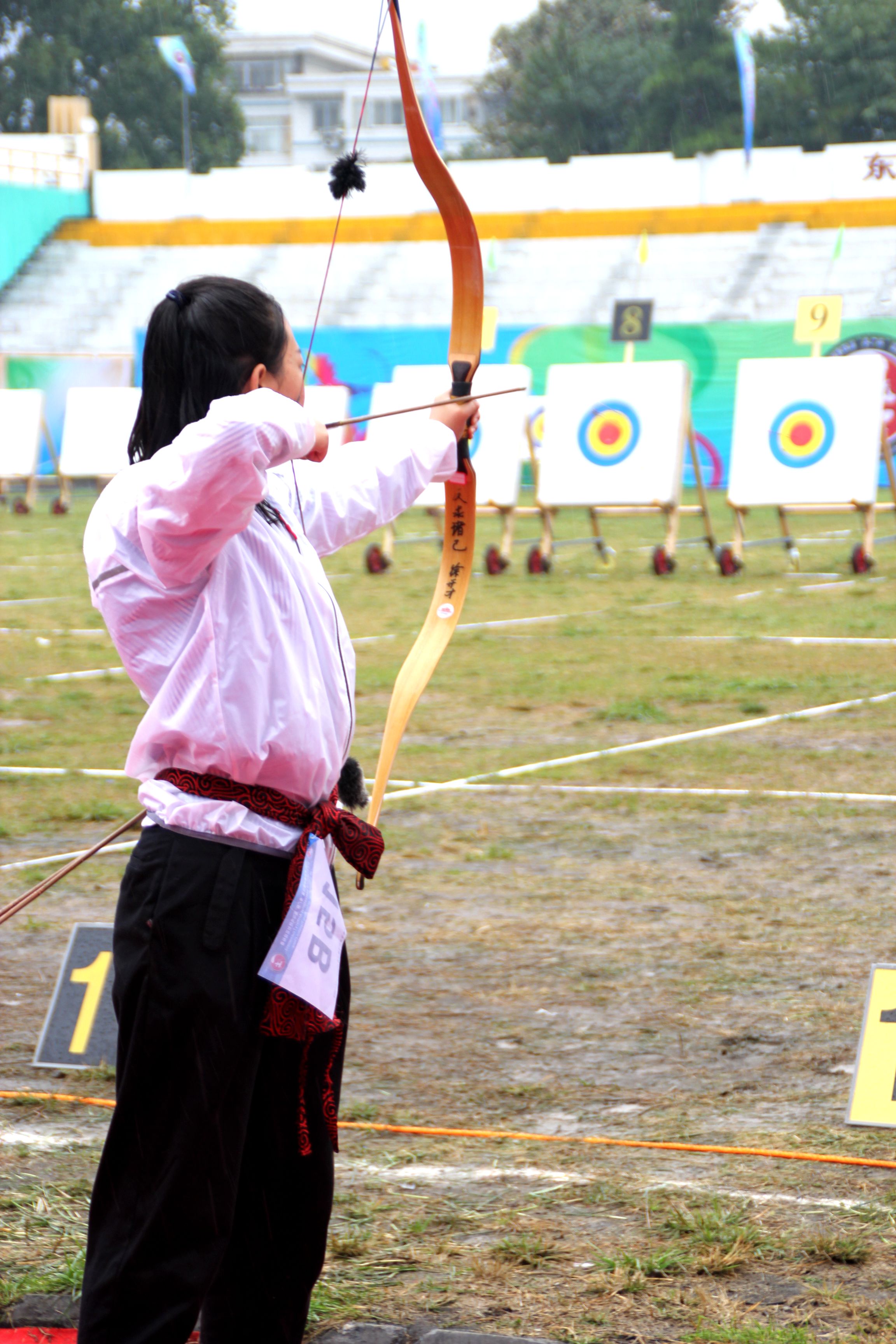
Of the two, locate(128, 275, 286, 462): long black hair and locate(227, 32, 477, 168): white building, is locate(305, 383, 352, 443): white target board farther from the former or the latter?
locate(227, 32, 477, 168): white building

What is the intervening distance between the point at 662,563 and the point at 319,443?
812 cm

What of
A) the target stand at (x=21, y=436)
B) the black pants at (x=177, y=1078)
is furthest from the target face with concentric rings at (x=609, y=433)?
the black pants at (x=177, y=1078)

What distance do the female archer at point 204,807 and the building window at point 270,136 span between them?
7025 cm

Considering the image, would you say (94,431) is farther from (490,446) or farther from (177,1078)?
(177,1078)

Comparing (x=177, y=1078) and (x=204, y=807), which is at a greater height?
(x=204, y=807)

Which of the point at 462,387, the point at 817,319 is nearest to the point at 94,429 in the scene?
the point at 817,319

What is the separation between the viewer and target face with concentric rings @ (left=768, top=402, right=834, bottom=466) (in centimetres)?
1021

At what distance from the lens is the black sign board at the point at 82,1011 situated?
253cm

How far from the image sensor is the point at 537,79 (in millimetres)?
42562

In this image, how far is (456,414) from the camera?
1.89m

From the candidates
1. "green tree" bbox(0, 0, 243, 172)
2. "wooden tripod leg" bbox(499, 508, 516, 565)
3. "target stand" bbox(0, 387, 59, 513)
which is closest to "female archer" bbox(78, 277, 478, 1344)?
"wooden tripod leg" bbox(499, 508, 516, 565)

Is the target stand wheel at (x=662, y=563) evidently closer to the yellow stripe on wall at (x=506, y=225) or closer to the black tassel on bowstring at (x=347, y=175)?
the black tassel on bowstring at (x=347, y=175)

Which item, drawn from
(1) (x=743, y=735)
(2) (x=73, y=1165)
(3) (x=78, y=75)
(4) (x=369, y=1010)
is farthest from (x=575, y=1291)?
(3) (x=78, y=75)

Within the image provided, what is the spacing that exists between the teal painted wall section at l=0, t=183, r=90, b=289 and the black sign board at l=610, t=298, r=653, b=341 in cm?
1015
